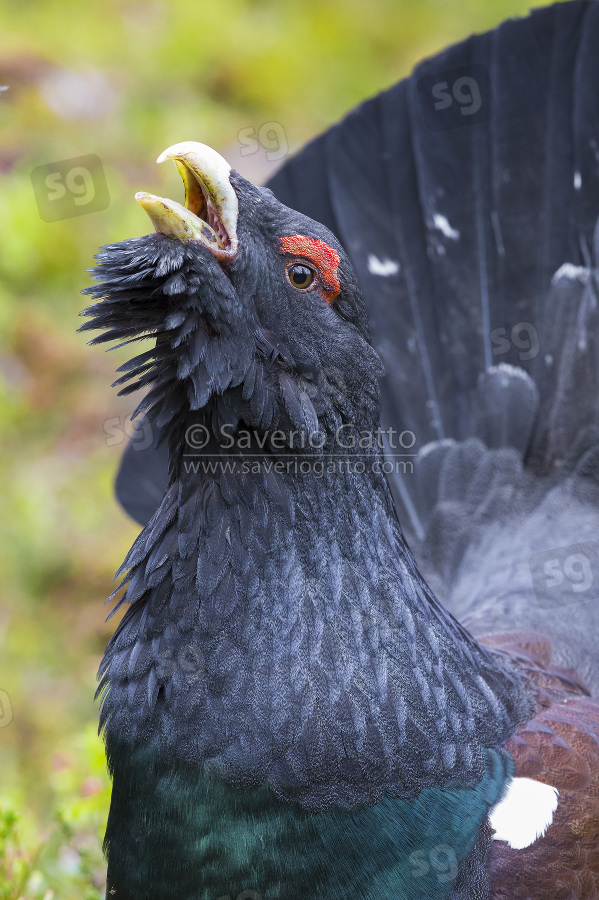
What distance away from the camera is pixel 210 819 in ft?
7.62

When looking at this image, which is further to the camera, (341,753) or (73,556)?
(73,556)

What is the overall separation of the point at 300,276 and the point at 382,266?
→ 1789 millimetres

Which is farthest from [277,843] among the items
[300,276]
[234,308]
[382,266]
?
[382,266]

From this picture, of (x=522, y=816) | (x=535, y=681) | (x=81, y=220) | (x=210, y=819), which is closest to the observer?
(x=210, y=819)

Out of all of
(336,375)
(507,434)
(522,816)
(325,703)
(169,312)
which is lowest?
(522,816)

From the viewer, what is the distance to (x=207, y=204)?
237 centimetres

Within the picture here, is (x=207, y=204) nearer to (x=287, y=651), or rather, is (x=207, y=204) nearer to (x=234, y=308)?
(x=234, y=308)

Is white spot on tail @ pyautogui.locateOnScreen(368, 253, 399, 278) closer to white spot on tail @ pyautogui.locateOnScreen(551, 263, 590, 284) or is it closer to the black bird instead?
white spot on tail @ pyautogui.locateOnScreen(551, 263, 590, 284)

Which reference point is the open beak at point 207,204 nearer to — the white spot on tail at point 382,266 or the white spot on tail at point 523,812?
the white spot on tail at point 523,812

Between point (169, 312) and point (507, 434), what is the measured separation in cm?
218

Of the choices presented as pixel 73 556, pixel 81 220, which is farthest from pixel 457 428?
pixel 81 220

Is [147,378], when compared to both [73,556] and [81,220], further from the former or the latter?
[81,220]

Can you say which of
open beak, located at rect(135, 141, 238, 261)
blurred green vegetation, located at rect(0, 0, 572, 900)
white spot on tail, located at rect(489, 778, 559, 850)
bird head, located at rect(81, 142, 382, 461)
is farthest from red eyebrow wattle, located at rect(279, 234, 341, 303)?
blurred green vegetation, located at rect(0, 0, 572, 900)

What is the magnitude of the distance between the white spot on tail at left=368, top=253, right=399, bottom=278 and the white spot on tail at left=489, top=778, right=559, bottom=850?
2297mm
